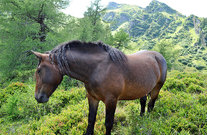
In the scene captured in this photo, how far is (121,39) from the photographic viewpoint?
18.2m

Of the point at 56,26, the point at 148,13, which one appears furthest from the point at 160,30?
the point at 56,26

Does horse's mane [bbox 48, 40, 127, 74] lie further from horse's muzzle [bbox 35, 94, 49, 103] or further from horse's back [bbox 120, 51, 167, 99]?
horse's muzzle [bbox 35, 94, 49, 103]

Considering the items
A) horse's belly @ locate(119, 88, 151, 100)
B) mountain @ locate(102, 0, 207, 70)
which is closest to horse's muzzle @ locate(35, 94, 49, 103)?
horse's belly @ locate(119, 88, 151, 100)

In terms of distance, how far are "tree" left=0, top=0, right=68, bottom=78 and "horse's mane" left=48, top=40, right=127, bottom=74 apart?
24.1 feet

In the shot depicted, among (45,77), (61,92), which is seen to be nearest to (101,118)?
(45,77)

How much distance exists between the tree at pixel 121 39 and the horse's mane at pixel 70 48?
16.5 metres

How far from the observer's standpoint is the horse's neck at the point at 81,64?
2.00 m

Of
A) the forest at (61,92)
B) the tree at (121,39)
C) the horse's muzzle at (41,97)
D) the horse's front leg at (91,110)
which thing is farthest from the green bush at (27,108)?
the tree at (121,39)

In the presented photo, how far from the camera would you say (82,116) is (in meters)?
3.39

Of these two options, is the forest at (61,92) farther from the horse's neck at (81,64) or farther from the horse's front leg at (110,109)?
the horse's neck at (81,64)

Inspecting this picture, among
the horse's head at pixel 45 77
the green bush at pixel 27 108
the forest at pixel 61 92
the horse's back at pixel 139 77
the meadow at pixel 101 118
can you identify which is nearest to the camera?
the horse's head at pixel 45 77

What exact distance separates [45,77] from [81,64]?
0.63 metres

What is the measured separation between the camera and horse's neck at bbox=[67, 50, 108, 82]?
2.00 meters

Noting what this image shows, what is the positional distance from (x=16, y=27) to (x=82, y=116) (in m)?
8.64
